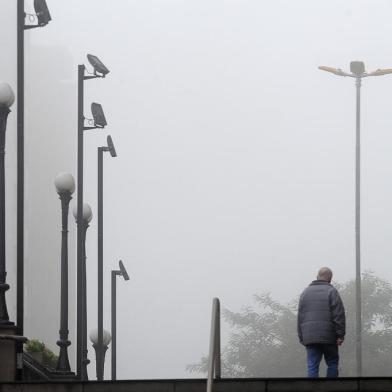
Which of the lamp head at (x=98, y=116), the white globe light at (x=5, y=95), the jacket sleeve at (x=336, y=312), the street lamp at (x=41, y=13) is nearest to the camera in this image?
the jacket sleeve at (x=336, y=312)

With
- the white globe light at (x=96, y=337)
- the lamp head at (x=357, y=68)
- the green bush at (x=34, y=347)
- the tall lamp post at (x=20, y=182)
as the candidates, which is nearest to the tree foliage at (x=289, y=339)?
the lamp head at (x=357, y=68)

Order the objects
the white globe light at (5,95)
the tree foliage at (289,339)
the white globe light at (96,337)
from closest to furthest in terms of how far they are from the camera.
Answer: the white globe light at (5,95) → the white globe light at (96,337) → the tree foliage at (289,339)

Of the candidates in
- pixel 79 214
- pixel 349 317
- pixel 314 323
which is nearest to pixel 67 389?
pixel 314 323

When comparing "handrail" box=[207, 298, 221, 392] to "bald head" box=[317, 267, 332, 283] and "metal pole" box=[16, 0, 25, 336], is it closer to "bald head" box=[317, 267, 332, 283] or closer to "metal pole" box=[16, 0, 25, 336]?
"bald head" box=[317, 267, 332, 283]

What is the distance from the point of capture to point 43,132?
118 meters

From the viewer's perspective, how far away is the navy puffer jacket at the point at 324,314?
1769 cm

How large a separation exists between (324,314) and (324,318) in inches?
1.8

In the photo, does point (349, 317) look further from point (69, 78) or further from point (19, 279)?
point (19, 279)

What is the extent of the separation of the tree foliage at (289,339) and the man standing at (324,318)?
209 feet

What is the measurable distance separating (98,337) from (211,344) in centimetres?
1959

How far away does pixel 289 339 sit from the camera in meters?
90.9

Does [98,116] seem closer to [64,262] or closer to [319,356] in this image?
[64,262]

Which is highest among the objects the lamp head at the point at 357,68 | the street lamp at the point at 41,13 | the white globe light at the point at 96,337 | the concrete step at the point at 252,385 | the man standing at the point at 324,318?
the lamp head at the point at 357,68

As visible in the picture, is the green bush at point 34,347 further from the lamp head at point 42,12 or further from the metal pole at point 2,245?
the metal pole at point 2,245
